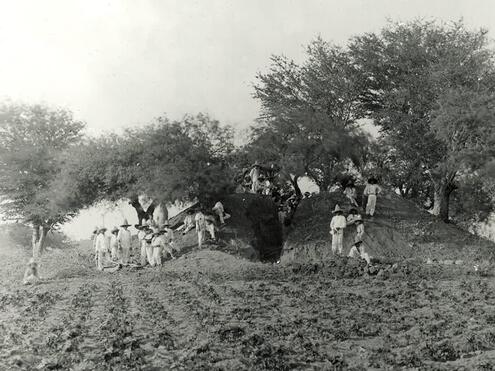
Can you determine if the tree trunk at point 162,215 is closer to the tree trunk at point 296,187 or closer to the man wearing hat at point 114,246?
the man wearing hat at point 114,246

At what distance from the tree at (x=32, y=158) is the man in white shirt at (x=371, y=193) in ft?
58.5

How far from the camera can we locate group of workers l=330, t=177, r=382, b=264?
2628cm

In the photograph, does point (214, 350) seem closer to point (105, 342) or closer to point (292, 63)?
point (105, 342)

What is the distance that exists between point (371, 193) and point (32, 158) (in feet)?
69.8

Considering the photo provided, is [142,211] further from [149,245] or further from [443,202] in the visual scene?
[443,202]

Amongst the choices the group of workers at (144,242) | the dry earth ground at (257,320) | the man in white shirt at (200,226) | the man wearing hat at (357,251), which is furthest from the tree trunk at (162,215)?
the man wearing hat at (357,251)

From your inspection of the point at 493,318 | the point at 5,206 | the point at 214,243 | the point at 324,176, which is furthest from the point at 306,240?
the point at 5,206

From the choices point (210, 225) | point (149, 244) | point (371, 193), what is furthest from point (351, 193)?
point (149, 244)

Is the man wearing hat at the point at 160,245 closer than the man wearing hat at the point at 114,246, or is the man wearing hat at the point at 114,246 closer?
the man wearing hat at the point at 160,245

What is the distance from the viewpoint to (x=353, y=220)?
28.7m

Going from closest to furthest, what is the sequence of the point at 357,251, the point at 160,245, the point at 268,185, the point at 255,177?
the point at 357,251
the point at 160,245
the point at 255,177
the point at 268,185

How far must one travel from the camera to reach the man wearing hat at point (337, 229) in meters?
27.7

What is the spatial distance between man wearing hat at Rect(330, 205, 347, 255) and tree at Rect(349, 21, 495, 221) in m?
7.72

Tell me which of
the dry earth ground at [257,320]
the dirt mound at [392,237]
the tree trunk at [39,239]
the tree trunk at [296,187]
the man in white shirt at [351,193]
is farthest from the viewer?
the tree trunk at [39,239]
